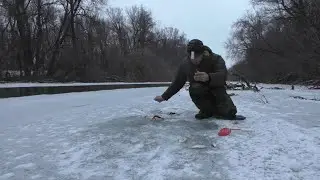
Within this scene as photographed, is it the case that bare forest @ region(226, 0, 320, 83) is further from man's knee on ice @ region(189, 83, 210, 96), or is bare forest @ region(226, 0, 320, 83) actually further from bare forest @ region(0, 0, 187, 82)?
man's knee on ice @ region(189, 83, 210, 96)

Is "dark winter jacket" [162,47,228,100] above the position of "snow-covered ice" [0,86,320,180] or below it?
above

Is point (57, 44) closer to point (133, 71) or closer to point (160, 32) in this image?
point (133, 71)

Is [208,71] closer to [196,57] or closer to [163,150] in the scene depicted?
[196,57]

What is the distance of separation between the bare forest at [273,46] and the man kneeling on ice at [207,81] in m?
22.3

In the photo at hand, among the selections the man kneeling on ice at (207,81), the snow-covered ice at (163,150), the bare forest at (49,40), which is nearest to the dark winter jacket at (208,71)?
the man kneeling on ice at (207,81)

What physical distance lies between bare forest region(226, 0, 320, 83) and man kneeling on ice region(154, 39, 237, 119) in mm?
22331

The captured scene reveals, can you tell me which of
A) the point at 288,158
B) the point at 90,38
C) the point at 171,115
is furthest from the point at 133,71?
the point at 288,158

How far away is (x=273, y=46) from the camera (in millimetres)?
46375

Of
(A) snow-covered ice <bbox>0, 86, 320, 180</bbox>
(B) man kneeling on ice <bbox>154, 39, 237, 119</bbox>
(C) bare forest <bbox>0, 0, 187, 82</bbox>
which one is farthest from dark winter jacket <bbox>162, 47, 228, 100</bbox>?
(C) bare forest <bbox>0, 0, 187, 82</bbox>

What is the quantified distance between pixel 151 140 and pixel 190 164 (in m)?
1.08

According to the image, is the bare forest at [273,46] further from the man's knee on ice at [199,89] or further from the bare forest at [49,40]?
the man's knee on ice at [199,89]

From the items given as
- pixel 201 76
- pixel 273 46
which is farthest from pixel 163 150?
pixel 273 46

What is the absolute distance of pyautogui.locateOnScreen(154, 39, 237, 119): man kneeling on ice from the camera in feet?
20.5

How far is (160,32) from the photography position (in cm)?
8769
